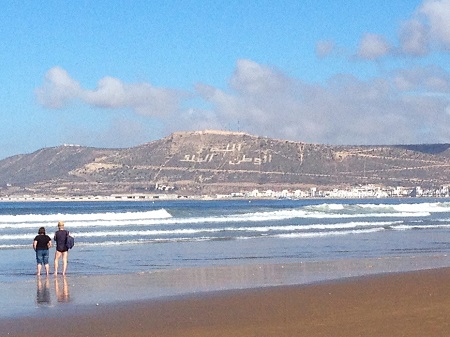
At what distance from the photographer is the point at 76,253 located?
26547mm

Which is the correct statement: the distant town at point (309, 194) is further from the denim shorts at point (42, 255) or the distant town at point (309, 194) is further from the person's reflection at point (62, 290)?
the person's reflection at point (62, 290)

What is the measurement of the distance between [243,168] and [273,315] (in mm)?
166575

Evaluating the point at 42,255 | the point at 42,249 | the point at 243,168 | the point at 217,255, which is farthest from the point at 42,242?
the point at 243,168

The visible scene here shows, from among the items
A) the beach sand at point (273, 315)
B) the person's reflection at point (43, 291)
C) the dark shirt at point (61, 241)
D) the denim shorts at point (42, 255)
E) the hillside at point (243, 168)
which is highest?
the hillside at point (243, 168)

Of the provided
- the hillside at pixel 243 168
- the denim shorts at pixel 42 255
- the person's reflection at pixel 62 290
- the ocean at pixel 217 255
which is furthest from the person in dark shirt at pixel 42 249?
the hillside at pixel 243 168

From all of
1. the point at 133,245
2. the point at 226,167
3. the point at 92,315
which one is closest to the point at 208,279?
the point at 92,315

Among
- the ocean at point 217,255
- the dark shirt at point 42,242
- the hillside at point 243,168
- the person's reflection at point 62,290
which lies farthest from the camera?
the hillside at point 243,168

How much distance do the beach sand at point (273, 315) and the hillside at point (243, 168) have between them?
159 meters

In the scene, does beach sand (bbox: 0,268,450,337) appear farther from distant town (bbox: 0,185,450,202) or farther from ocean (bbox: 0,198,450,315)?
distant town (bbox: 0,185,450,202)

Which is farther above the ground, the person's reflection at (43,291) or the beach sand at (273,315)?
the person's reflection at (43,291)

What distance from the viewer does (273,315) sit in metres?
12.6

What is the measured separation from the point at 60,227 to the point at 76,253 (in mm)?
6442

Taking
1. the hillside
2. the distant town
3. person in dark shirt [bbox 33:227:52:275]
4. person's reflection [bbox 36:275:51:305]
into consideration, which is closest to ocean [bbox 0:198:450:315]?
person's reflection [bbox 36:275:51:305]

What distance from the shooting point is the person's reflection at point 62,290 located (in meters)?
15.3
